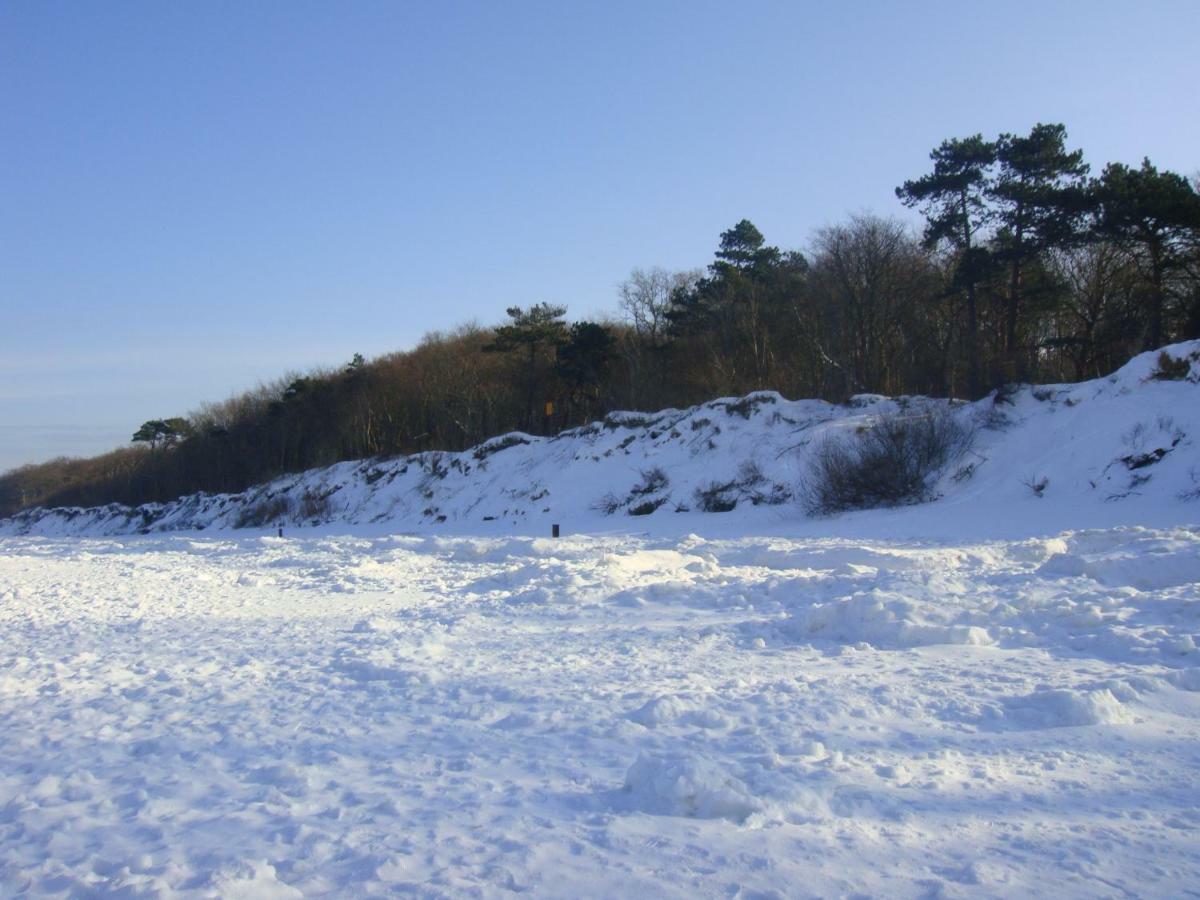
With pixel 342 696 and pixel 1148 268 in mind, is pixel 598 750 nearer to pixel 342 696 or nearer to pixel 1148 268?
pixel 342 696

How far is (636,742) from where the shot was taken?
566cm

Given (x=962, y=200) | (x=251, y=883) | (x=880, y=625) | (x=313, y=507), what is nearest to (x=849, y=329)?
(x=962, y=200)

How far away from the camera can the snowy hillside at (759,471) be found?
2003 cm

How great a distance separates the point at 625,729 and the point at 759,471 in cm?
2352

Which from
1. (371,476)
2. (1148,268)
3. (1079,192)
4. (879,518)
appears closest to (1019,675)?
(879,518)

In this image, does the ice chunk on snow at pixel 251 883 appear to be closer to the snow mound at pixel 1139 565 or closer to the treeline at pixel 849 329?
the snow mound at pixel 1139 565

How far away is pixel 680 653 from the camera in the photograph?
8.25m

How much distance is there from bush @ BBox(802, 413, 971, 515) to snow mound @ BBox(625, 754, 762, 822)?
19986 millimetres

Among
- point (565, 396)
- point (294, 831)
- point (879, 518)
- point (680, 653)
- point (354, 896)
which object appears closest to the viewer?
point (354, 896)

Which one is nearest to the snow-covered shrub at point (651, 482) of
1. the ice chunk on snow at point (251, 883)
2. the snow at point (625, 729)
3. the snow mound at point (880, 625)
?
the snow at point (625, 729)

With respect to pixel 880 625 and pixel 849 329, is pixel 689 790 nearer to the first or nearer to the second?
pixel 880 625

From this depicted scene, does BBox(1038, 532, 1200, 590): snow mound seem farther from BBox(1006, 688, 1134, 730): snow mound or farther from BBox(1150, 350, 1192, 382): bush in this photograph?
BBox(1150, 350, 1192, 382): bush

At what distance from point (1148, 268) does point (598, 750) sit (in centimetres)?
3140

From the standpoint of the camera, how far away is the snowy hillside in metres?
20.0
